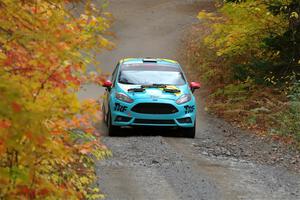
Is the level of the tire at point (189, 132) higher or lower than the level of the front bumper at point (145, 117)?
lower

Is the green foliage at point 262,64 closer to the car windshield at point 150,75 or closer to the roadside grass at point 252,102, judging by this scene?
the roadside grass at point 252,102

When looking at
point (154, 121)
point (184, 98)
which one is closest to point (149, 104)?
point (154, 121)

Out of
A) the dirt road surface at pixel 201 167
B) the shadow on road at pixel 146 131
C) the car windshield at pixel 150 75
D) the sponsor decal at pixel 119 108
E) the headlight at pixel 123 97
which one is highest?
the car windshield at pixel 150 75

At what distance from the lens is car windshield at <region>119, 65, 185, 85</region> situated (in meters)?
14.9

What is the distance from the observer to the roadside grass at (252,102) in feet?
51.6

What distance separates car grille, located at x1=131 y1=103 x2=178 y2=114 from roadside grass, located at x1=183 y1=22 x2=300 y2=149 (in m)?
3.02

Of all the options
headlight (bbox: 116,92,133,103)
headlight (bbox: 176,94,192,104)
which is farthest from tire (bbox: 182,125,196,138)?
headlight (bbox: 116,92,133,103)

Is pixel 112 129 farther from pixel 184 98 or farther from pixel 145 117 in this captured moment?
pixel 184 98

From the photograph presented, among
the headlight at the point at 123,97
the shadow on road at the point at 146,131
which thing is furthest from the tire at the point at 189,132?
the headlight at the point at 123,97

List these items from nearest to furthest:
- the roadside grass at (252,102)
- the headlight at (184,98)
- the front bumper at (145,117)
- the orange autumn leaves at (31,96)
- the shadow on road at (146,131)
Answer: the orange autumn leaves at (31,96)
the front bumper at (145,117)
the headlight at (184,98)
the shadow on road at (146,131)
the roadside grass at (252,102)

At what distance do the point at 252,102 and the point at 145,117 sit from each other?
622 cm

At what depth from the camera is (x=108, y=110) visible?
1473 centimetres

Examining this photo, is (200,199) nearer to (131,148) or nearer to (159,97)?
(131,148)

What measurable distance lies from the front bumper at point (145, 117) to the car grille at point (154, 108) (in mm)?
68
